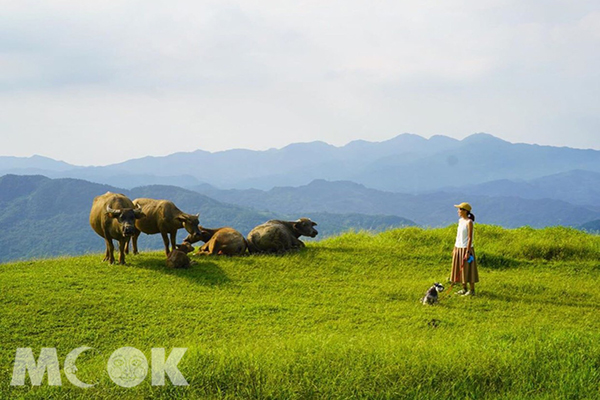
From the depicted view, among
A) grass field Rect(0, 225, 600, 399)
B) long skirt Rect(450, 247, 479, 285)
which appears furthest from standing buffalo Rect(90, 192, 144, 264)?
long skirt Rect(450, 247, 479, 285)

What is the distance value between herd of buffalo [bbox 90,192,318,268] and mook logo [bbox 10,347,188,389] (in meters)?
4.65

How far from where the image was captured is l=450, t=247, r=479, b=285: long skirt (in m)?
10.2

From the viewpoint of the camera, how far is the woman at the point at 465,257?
10.2 meters

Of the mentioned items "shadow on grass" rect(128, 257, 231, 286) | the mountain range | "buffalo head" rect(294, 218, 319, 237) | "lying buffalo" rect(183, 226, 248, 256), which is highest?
"buffalo head" rect(294, 218, 319, 237)

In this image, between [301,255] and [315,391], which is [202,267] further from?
[315,391]

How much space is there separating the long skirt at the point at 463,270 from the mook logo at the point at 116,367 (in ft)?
20.2

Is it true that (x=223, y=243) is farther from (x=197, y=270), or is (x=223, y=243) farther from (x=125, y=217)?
(x=125, y=217)

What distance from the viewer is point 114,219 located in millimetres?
11570

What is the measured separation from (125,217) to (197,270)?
202cm

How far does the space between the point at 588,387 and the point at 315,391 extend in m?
3.31

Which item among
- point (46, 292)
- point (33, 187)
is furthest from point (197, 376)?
point (33, 187)

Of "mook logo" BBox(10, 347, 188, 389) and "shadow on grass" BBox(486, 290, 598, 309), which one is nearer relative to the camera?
"mook logo" BBox(10, 347, 188, 389)

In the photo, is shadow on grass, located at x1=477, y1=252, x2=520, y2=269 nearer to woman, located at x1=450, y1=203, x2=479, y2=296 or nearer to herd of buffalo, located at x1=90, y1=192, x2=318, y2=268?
woman, located at x1=450, y1=203, x2=479, y2=296

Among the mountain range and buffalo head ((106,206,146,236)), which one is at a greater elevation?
buffalo head ((106,206,146,236))
